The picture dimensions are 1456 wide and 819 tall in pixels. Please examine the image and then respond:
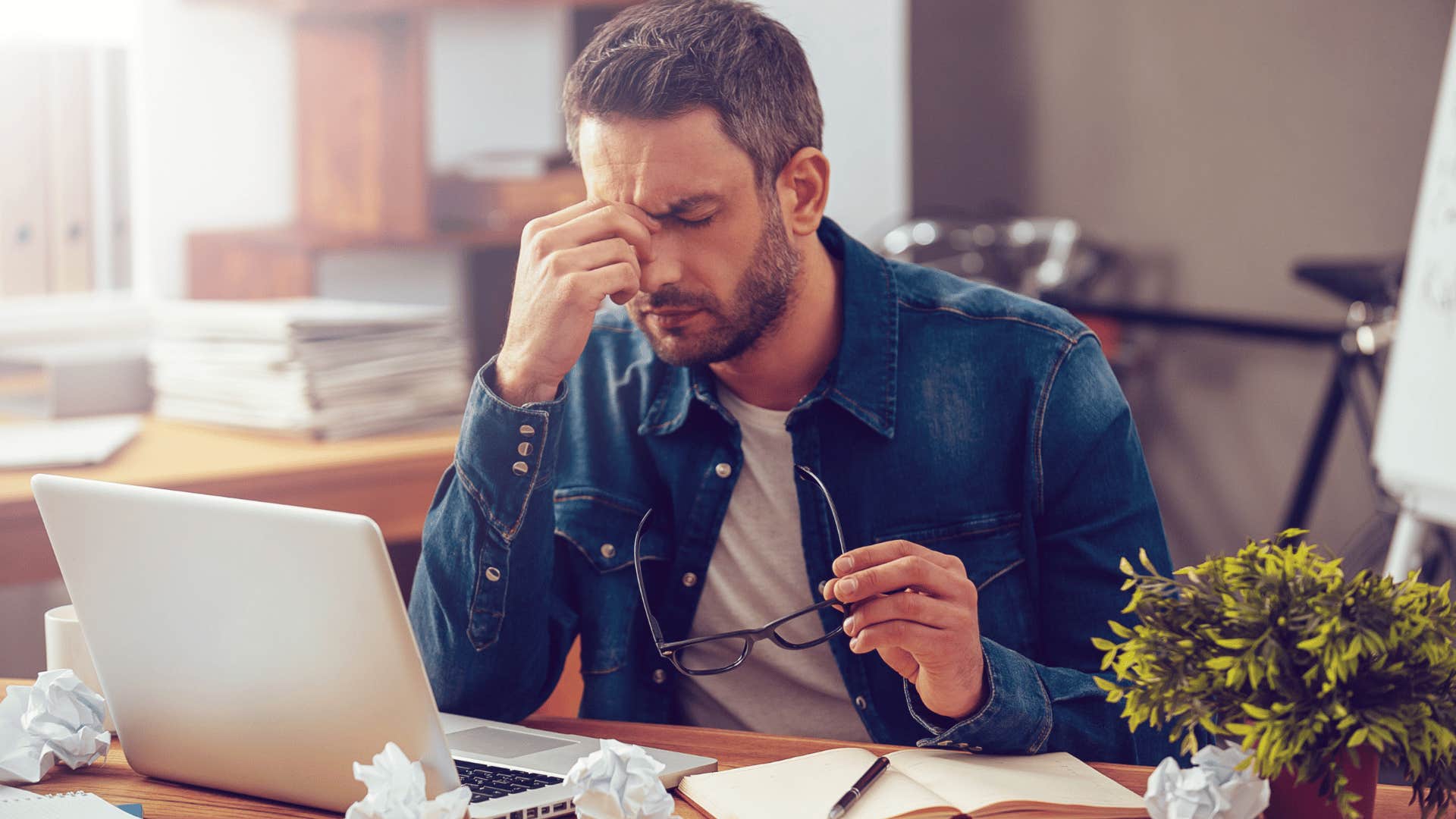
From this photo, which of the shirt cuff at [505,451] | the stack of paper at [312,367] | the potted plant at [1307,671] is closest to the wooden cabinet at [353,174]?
the stack of paper at [312,367]

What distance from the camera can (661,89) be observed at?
135 centimetres

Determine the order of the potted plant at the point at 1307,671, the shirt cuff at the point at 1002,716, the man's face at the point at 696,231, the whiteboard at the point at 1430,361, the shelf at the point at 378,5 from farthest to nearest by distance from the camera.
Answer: the shelf at the point at 378,5
the whiteboard at the point at 1430,361
the man's face at the point at 696,231
the shirt cuff at the point at 1002,716
the potted plant at the point at 1307,671

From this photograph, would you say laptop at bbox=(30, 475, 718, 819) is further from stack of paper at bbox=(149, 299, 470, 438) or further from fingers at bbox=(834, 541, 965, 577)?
stack of paper at bbox=(149, 299, 470, 438)

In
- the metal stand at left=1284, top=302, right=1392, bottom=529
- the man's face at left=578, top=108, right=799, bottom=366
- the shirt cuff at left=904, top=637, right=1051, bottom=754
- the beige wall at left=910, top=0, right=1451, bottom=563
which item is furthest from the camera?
the beige wall at left=910, top=0, right=1451, bottom=563

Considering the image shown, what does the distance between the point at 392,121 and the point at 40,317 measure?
683mm

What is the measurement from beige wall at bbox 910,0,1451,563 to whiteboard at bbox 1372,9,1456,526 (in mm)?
1312

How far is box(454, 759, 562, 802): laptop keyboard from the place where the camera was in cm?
102

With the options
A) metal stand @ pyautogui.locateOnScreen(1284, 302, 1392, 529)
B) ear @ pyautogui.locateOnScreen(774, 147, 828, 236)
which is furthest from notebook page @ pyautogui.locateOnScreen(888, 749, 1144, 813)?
metal stand @ pyautogui.locateOnScreen(1284, 302, 1392, 529)

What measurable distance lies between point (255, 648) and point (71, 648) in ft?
1.02

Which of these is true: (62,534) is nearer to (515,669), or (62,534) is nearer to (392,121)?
(515,669)

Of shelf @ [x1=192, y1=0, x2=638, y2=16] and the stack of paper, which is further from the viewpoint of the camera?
shelf @ [x1=192, y1=0, x2=638, y2=16]

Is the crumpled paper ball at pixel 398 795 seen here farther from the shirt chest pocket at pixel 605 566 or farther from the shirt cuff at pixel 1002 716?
the shirt chest pocket at pixel 605 566

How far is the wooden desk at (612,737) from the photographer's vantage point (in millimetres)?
1006

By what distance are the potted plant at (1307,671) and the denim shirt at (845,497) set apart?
12.6 inches
